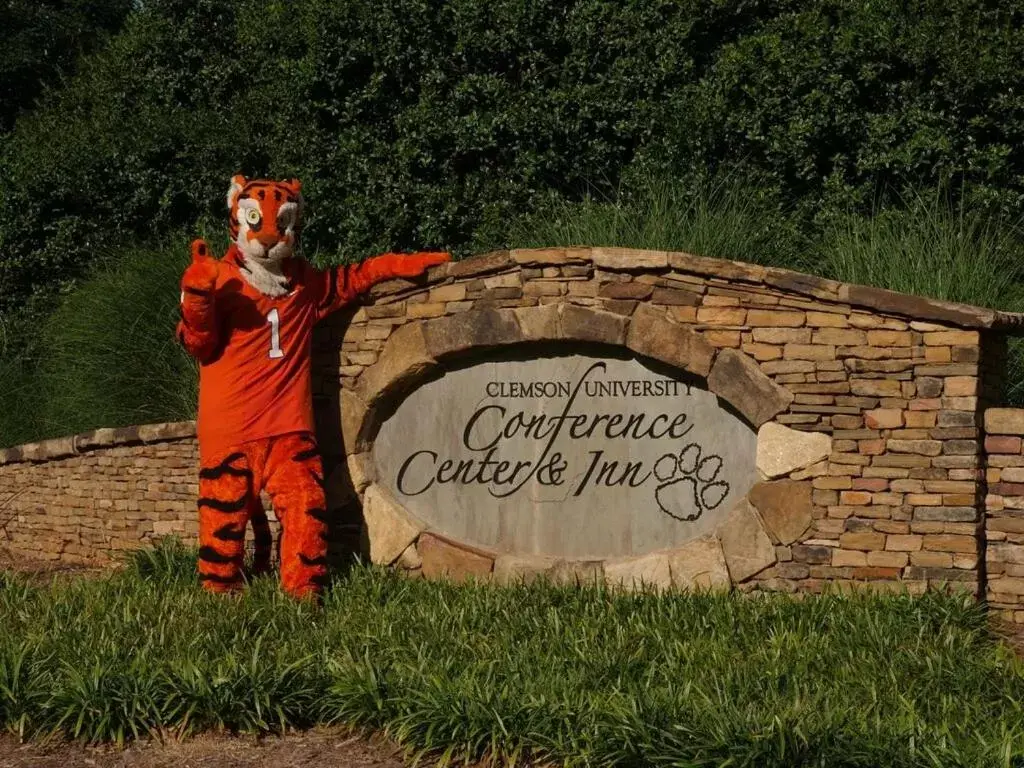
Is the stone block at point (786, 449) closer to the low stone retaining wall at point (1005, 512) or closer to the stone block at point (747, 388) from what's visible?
the stone block at point (747, 388)

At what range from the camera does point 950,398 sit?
673 centimetres

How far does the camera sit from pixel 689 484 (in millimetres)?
7273

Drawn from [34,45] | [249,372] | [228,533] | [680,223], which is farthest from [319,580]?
[34,45]

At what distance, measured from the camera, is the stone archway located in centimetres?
698

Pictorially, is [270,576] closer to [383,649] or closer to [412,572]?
[412,572]

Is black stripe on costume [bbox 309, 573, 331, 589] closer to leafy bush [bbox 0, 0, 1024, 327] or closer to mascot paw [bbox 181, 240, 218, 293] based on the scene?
mascot paw [bbox 181, 240, 218, 293]

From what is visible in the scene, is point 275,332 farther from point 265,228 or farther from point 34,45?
point 34,45

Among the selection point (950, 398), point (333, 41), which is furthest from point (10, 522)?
point (950, 398)

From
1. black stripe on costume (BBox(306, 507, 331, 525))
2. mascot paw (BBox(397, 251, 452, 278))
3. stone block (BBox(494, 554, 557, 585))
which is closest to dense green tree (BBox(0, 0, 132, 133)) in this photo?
mascot paw (BBox(397, 251, 452, 278))

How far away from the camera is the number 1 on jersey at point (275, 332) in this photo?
7.50 m

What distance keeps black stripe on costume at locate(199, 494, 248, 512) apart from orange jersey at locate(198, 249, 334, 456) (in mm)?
264

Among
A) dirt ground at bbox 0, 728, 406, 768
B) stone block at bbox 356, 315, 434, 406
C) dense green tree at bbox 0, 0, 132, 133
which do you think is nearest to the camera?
dirt ground at bbox 0, 728, 406, 768

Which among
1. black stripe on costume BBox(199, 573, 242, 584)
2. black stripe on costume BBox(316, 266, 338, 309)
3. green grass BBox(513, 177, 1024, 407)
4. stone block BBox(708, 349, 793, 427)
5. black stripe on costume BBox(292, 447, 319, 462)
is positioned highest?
green grass BBox(513, 177, 1024, 407)

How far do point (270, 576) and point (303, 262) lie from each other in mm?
1741
